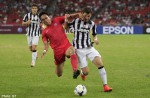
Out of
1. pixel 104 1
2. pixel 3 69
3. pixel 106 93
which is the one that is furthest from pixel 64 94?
pixel 104 1

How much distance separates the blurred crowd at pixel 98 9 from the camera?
49.2 meters

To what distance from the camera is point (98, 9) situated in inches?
2053

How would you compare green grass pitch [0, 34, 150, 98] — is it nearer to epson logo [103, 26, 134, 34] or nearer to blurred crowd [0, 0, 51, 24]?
epson logo [103, 26, 134, 34]

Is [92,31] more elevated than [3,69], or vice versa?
[92,31]

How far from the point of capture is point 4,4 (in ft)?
167

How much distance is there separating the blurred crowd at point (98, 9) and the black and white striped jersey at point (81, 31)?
3544 cm

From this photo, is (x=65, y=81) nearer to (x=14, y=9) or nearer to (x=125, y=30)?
(x=125, y=30)

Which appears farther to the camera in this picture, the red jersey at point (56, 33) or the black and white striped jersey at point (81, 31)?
the black and white striped jersey at point (81, 31)

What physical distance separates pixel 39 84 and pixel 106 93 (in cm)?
255

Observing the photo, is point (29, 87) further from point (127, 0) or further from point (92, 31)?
point (127, 0)

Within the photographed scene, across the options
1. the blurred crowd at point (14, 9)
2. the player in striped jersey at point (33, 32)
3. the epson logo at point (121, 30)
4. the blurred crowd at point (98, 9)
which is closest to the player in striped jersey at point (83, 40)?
the player in striped jersey at point (33, 32)

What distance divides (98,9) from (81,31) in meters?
40.4

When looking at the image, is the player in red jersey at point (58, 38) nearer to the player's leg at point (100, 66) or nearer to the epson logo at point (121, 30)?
the player's leg at point (100, 66)

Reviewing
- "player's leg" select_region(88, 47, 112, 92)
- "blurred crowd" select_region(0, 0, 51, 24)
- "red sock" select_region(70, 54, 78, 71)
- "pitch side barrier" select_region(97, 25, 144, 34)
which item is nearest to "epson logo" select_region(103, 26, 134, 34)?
"pitch side barrier" select_region(97, 25, 144, 34)
